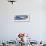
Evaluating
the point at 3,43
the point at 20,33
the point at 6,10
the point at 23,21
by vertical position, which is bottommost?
the point at 3,43

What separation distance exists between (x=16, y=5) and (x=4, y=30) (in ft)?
2.51

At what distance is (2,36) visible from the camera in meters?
4.02

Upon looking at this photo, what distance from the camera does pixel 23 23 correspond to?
3.94 meters

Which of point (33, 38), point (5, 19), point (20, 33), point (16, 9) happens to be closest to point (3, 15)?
point (5, 19)

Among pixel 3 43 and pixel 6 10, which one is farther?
pixel 6 10

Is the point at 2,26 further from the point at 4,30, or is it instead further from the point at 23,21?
the point at 23,21

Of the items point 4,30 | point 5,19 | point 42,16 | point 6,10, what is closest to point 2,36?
point 4,30

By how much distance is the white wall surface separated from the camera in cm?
387

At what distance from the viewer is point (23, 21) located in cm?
393

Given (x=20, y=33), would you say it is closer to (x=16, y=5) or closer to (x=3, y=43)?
(x=3, y=43)

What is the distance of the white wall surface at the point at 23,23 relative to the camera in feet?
12.7

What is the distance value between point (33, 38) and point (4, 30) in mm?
835

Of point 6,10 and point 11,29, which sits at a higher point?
point 6,10

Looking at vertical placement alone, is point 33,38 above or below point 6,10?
below
